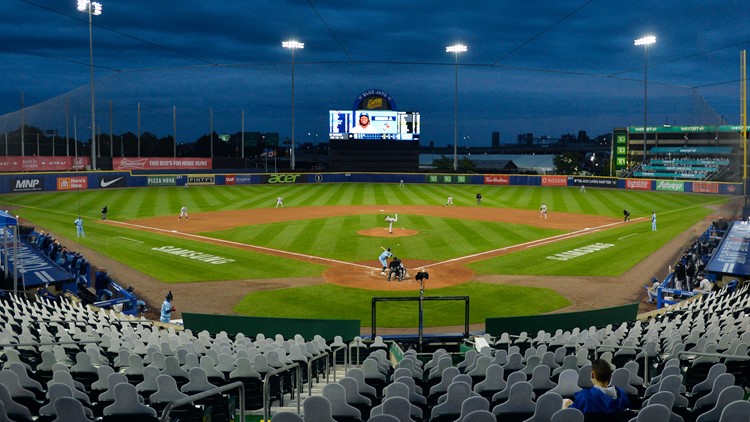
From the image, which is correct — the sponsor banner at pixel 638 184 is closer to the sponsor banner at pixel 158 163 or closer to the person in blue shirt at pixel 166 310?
the sponsor banner at pixel 158 163

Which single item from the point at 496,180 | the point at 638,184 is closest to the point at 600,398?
the point at 638,184

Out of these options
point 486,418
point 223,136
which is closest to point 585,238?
point 486,418

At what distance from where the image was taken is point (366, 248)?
31750 millimetres

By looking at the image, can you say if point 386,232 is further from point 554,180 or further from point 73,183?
point 554,180

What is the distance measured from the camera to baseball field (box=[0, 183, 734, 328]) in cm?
2209

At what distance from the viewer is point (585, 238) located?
35.6 metres

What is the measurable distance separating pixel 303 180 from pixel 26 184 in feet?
108

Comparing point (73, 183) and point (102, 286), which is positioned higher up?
point (73, 183)

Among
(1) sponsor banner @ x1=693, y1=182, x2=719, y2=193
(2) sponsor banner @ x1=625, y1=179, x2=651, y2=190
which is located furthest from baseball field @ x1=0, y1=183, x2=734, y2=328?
(2) sponsor banner @ x1=625, y1=179, x2=651, y2=190

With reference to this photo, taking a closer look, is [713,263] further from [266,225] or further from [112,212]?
[112,212]

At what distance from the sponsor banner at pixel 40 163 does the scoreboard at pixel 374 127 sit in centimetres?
3295

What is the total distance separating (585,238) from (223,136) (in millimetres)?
120744

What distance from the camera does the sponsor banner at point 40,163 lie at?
68.3 meters

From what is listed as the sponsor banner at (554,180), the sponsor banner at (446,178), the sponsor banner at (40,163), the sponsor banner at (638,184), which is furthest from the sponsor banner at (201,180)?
the sponsor banner at (638,184)
